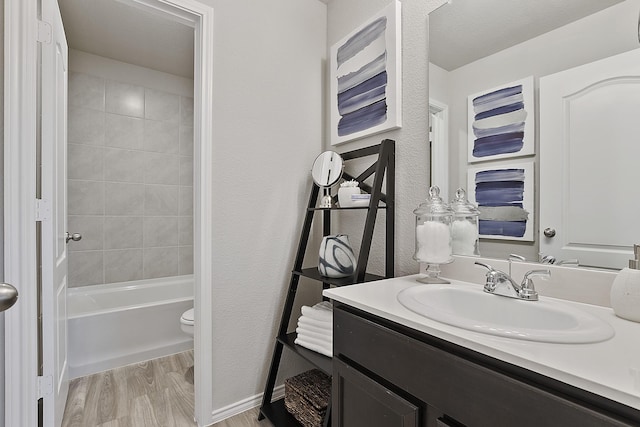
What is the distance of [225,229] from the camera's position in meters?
1.65

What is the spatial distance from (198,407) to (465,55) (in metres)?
2.11

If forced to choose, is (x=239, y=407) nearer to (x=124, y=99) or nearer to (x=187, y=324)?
(x=187, y=324)

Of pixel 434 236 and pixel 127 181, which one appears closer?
pixel 434 236

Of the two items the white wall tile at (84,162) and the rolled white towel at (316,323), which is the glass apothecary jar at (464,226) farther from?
the white wall tile at (84,162)

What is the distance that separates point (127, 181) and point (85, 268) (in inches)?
33.3

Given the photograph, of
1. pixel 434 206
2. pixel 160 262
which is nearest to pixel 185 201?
pixel 160 262

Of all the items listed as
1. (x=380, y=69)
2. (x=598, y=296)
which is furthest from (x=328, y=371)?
(x=380, y=69)

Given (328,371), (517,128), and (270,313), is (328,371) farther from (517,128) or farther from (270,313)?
(517,128)

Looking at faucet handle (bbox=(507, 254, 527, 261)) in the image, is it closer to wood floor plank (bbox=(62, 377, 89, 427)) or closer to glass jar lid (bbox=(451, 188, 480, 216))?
glass jar lid (bbox=(451, 188, 480, 216))

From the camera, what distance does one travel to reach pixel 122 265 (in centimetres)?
288

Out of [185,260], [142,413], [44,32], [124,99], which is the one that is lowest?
[142,413]

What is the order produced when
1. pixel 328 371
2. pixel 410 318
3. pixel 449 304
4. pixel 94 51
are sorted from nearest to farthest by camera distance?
pixel 410 318
pixel 449 304
pixel 328 371
pixel 94 51

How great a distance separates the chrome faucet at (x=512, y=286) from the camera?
3.18ft

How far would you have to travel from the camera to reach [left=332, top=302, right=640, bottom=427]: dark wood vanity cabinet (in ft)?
1.82
